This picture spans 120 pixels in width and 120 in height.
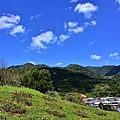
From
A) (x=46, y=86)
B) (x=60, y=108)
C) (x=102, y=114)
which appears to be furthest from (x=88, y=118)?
(x=46, y=86)

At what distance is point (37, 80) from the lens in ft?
230

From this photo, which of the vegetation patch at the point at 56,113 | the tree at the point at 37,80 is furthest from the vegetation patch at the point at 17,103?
the tree at the point at 37,80

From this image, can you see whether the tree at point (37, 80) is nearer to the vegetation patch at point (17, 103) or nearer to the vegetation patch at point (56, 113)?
the vegetation patch at point (17, 103)

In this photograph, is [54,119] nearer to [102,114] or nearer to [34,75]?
[102,114]

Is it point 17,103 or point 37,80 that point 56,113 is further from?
point 37,80

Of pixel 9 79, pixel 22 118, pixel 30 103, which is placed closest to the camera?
pixel 22 118

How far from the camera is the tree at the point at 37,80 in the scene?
224ft

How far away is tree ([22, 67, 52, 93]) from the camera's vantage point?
68.1m

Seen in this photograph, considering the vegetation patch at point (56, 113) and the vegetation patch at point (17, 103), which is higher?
the vegetation patch at point (17, 103)

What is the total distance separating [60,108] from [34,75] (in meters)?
51.7

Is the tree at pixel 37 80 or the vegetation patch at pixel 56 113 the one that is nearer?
the vegetation patch at pixel 56 113

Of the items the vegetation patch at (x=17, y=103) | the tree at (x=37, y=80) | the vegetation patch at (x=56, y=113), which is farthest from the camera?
the tree at (x=37, y=80)

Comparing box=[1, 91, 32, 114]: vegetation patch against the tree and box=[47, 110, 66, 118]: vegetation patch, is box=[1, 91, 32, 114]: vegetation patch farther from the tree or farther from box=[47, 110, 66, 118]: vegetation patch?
the tree

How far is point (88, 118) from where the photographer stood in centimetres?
1984
